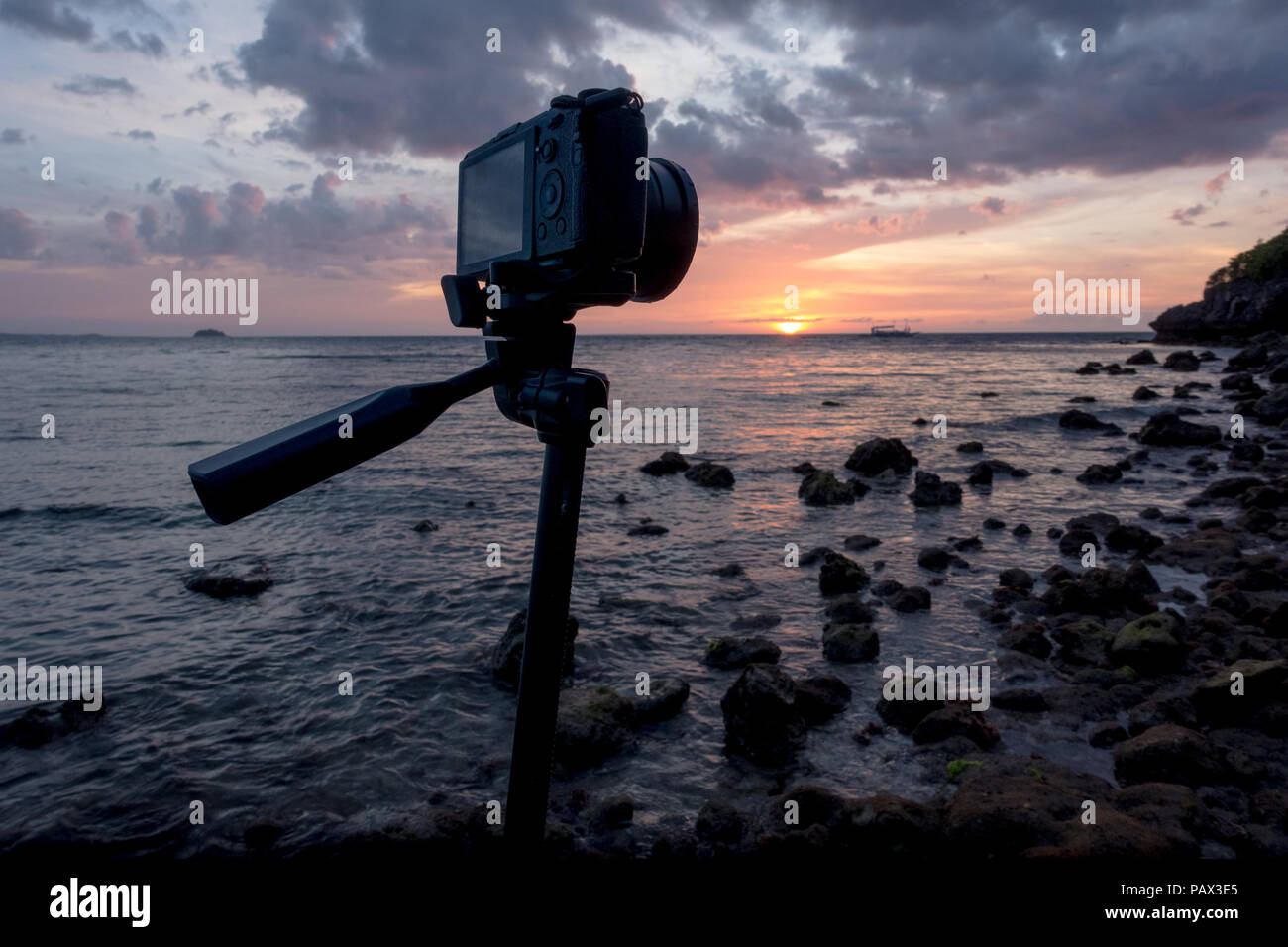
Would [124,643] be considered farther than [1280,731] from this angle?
Yes

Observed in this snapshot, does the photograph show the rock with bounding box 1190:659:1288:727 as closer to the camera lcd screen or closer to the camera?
the camera

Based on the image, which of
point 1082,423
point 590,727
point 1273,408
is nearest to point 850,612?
point 590,727

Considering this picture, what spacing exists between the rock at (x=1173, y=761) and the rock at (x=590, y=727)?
339cm

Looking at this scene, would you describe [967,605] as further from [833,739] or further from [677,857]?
[677,857]

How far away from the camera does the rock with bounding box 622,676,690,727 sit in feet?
18.9

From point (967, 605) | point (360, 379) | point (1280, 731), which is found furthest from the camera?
point (360, 379)

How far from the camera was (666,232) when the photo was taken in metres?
1.89

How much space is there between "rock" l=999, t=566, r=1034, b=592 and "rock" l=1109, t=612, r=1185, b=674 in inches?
74.0

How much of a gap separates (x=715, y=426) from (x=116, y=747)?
65.5 ft

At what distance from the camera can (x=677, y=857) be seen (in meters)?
4.20

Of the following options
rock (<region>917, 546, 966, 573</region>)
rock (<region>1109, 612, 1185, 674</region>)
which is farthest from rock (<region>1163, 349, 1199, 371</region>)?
rock (<region>1109, 612, 1185, 674</region>)

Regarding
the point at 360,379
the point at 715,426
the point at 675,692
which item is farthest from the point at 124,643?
the point at 360,379

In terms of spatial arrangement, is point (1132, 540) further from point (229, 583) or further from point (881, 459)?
point (229, 583)
